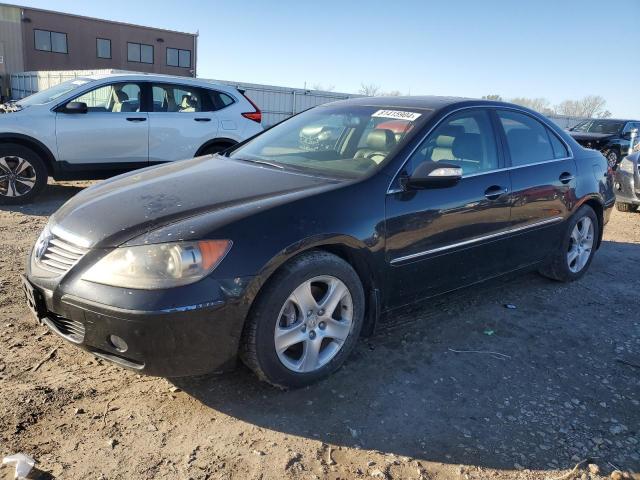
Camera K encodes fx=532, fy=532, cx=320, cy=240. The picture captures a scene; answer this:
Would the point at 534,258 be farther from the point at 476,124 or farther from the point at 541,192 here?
the point at 476,124

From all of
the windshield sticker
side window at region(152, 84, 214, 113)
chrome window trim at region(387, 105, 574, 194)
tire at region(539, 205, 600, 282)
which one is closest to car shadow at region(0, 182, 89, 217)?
side window at region(152, 84, 214, 113)

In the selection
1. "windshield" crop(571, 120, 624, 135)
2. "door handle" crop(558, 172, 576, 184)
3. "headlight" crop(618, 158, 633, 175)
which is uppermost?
"windshield" crop(571, 120, 624, 135)

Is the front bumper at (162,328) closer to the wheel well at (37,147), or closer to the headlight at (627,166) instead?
the wheel well at (37,147)

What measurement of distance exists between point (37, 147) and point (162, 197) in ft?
A: 16.0

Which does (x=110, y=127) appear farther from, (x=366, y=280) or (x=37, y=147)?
(x=366, y=280)

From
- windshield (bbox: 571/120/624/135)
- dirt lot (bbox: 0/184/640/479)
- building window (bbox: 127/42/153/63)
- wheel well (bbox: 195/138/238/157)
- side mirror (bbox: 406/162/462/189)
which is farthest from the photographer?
building window (bbox: 127/42/153/63)

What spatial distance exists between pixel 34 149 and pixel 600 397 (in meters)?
6.87

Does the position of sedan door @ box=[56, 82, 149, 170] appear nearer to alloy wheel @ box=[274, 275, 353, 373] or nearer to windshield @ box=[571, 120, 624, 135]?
alloy wheel @ box=[274, 275, 353, 373]

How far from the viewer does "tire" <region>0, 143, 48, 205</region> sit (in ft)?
22.2

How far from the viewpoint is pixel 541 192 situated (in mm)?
4195

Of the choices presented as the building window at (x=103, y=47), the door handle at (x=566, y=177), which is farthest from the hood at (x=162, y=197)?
the building window at (x=103, y=47)

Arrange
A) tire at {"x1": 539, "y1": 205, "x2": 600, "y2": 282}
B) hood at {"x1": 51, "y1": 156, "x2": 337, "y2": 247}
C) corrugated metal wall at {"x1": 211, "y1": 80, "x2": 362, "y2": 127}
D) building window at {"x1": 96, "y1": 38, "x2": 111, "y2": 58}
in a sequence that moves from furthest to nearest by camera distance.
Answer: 1. building window at {"x1": 96, "y1": 38, "x2": 111, "y2": 58}
2. corrugated metal wall at {"x1": 211, "y1": 80, "x2": 362, "y2": 127}
3. tire at {"x1": 539, "y1": 205, "x2": 600, "y2": 282}
4. hood at {"x1": 51, "y1": 156, "x2": 337, "y2": 247}

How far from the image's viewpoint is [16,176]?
6.85 meters

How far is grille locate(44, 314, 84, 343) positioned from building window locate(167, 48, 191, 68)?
43.7m
